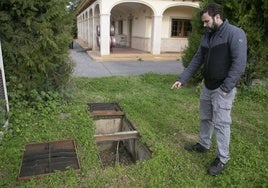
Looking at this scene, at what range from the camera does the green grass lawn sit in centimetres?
280

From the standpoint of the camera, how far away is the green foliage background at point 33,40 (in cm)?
411

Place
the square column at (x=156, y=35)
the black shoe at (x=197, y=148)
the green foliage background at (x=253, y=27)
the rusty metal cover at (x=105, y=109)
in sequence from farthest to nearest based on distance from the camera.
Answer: the square column at (x=156, y=35) → the green foliage background at (x=253, y=27) → the rusty metal cover at (x=105, y=109) → the black shoe at (x=197, y=148)

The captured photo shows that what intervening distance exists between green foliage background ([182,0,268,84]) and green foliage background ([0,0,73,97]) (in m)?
3.72

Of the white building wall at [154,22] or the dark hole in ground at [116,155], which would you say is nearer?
the dark hole in ground at [116,155]

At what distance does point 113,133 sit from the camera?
403 cm

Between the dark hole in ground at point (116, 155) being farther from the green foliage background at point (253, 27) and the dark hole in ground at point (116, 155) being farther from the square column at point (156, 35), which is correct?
the square column at point (156, 35)

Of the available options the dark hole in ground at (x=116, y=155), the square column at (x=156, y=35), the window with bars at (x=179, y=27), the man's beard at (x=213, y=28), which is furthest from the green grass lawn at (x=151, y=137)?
the window with bars at (x=179, y=27)

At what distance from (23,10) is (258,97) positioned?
5.24m

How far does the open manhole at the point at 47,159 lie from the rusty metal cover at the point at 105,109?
1152 mm

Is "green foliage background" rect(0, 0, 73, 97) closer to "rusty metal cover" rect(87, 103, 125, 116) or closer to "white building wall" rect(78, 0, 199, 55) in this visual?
"rusty metal cover" rect(87, 103, 125, 116)

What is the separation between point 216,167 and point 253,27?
4.21 meters

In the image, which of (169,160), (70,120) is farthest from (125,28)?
(169,160)

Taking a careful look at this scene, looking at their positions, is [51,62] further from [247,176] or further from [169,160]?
[247,176]

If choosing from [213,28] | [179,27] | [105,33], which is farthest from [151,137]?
[179,27]
